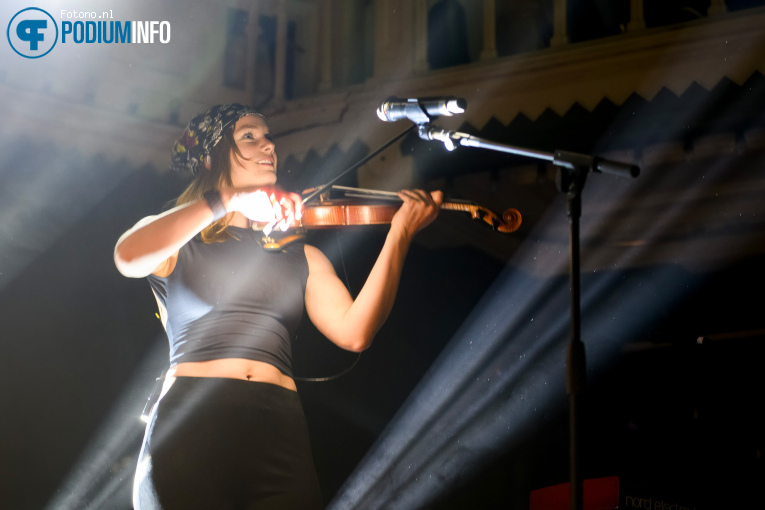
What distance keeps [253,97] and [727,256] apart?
2.43 meters

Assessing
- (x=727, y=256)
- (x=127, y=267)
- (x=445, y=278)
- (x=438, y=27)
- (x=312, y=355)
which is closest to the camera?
(x=127, y=267)

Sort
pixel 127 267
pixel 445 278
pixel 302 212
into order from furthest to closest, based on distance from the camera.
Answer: pixel 445 278, pixel 302 212, pixel 127 267

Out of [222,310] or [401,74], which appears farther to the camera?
[401,74]

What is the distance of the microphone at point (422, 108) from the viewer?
→ 1.76 meters

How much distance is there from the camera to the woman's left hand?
2314mm

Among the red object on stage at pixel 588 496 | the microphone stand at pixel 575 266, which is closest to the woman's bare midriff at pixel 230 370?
the microphone stand at pixel 575 266

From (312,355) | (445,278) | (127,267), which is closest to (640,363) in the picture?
(445,278)

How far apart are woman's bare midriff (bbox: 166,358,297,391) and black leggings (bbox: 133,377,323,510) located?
2 centimetres

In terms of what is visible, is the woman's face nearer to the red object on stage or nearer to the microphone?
the microphone

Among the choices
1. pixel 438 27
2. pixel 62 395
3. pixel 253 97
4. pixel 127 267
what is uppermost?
pixel 438 27

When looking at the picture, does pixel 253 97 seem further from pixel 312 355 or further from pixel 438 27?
pixel 312 355

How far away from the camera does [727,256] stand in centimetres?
318

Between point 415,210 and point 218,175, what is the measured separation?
0.72 m

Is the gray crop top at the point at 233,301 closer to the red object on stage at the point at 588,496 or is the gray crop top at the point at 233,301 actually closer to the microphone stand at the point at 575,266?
the microphone stand at the point at 575,266
